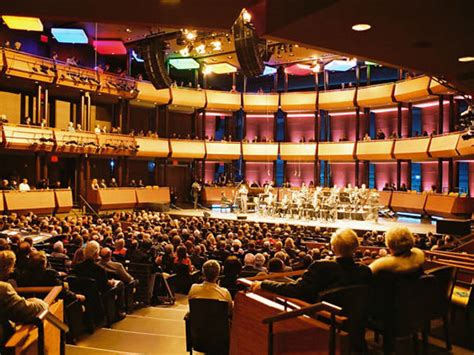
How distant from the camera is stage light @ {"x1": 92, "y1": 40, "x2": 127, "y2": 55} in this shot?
24078 mm

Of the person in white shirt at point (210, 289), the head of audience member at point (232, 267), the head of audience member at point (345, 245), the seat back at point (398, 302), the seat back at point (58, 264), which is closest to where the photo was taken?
the head of audience member at point (345, 245)

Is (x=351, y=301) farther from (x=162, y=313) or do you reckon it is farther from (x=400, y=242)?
(x=162, y=313)

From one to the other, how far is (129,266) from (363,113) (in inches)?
897

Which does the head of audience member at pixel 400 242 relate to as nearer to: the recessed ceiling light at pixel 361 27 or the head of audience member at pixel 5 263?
the recessed ceiling light at pixel 361 27

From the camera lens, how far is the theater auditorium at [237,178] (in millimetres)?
3715

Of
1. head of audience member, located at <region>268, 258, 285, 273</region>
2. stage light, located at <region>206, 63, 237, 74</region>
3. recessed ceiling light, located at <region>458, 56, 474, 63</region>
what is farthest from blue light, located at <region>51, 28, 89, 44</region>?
recessed ceiling light, located at <region>458, 56, 474, 63</region>

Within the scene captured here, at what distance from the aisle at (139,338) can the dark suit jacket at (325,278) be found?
1986 millimetres

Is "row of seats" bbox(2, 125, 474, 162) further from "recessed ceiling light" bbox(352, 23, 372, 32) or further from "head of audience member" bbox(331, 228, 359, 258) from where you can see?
"head of audience member" bbox(331, 228, 359, 258)

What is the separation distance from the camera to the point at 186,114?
30.2 meters

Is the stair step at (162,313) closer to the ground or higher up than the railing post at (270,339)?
closer to the ground

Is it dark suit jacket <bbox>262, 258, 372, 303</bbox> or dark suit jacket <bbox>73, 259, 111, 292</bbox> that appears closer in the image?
dark suit jacket <bbox>262, 258, 372, 303</bbox>

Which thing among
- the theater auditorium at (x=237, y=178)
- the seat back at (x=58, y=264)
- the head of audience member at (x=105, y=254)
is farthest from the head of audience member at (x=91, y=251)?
the seat back at (x=58, y=264)

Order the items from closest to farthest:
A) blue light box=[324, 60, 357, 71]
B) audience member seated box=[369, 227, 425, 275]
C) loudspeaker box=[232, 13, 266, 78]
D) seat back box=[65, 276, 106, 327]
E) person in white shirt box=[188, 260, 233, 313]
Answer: audience member seated box=[369, 227, 425, 275], person in white shirt box=[188, 260, 233, 313], seat back box=[65, 276, 106, 327], loudspeaker box=[232, 13, 266, 78], blue light box=[324, 60, 357, 71]

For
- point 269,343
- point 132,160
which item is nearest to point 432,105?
point 132,160
